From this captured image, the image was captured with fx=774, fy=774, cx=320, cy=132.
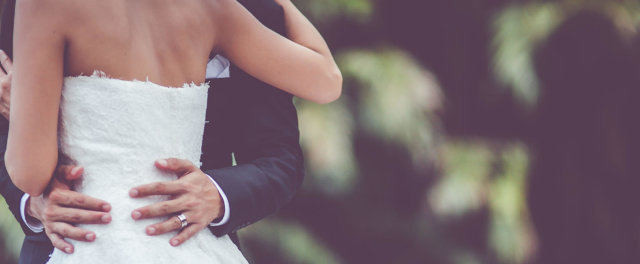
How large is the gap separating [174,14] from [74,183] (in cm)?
27

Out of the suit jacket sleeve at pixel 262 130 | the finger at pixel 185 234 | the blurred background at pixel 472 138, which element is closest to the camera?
the finger at pixel 185 234

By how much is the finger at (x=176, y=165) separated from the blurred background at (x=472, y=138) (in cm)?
239

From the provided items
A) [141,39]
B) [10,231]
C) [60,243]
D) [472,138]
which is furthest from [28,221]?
[472,138]

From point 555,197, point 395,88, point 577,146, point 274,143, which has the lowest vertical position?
point 274,143

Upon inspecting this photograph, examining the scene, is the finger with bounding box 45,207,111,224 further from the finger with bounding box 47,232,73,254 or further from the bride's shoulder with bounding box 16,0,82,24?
the bride's shoulder with bounding box 16,0,82,24

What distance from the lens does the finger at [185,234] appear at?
1078 millimetres

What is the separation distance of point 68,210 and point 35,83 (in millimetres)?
180

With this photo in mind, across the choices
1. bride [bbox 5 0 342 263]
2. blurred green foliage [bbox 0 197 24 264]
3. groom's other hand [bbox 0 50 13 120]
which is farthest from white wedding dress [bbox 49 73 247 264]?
blurred green foliage [bbox 0 197 24 264]

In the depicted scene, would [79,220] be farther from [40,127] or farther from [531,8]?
[531,8]

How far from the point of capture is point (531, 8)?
3.88m

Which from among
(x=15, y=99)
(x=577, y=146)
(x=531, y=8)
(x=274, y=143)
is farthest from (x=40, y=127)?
(x=577, y=146)

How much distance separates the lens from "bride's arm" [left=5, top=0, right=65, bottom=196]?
3.15ft

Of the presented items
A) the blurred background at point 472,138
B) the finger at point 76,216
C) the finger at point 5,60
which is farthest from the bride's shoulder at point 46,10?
the blurred background at point 472,138

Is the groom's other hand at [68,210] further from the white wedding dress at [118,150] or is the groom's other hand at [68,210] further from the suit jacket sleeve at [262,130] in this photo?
the suit jacket sleeve at [262,130]
